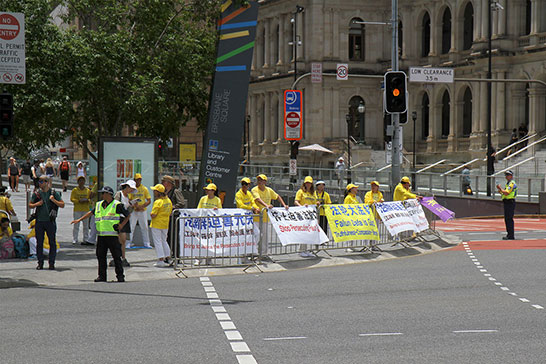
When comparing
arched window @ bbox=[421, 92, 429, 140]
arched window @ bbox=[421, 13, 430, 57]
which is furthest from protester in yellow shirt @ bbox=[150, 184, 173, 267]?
arched window @ bbox=[421, 13, 430, 57]

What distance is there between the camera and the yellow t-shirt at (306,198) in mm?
20078

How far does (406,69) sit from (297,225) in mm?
52324

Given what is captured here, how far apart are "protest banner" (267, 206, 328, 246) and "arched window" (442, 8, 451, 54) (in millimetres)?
50152

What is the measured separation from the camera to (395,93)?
22375 mm

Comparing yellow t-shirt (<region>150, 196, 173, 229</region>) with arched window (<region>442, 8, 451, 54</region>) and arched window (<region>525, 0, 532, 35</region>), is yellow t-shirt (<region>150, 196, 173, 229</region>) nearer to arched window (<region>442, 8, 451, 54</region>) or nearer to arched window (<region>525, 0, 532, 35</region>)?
arched window (<region>525, 0, 532, 35</region>)

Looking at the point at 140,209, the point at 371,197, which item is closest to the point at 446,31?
the point at 371,197

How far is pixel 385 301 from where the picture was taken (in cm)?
1328

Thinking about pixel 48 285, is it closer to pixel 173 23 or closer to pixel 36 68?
pixel 36 68

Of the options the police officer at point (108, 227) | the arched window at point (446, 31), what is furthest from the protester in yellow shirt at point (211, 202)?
the arched window at point (446, 31)

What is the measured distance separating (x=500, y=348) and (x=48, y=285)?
9124 millimetres

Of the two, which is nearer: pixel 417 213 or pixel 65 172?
pixel 417 213

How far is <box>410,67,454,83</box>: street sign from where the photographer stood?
29.4m

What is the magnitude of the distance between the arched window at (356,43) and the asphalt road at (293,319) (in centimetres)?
5817

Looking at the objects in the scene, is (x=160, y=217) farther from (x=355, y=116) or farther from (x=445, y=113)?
(x=355, y=116)
